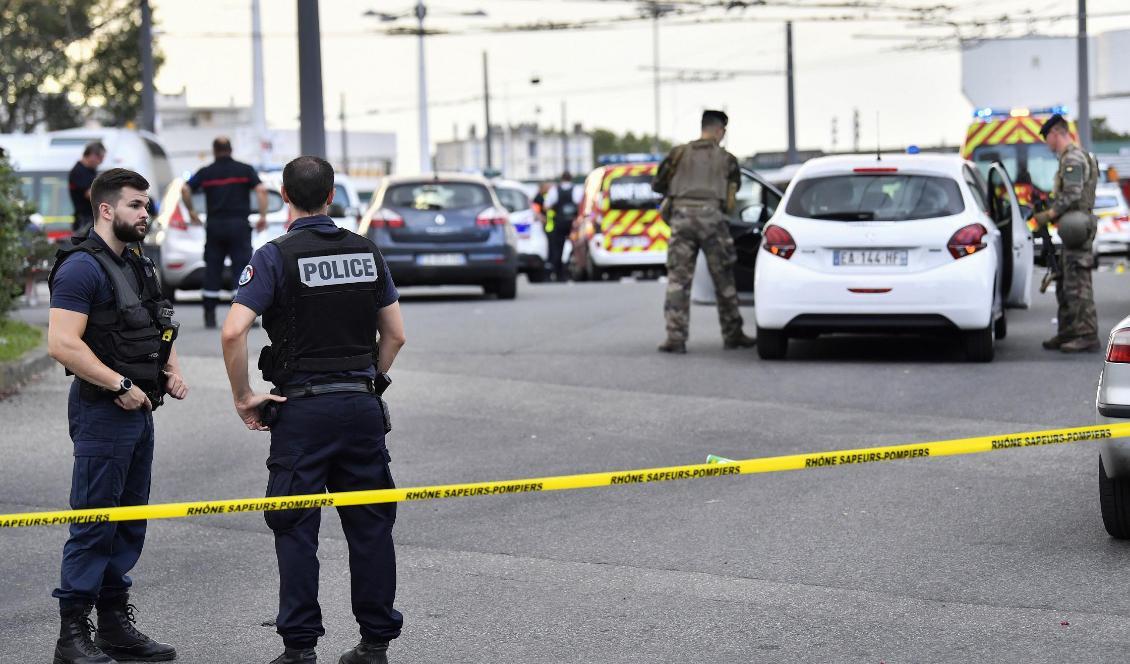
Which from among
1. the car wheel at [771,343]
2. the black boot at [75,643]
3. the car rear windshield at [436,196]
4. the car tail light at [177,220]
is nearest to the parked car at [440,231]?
the car rear windshield at [436,196]

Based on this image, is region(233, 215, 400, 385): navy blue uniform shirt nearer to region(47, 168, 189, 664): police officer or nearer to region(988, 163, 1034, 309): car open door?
region(47, 168, 189, 664): police officer

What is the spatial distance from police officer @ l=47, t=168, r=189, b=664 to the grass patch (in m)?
7.38

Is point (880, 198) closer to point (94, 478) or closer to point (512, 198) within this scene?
point (94, 478)

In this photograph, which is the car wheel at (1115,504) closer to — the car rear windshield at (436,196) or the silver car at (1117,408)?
the silver car at (1117,408)

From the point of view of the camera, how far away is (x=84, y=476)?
571 cm

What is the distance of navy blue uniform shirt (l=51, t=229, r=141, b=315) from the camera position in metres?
5.68

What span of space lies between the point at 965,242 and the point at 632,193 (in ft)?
41.5

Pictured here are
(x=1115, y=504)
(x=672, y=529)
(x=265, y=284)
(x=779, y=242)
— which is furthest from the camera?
(x=779, y=242)

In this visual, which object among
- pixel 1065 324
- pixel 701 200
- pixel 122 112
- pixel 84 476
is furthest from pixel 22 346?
pixel 122 112

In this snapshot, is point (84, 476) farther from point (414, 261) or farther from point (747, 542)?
point (414, 261)

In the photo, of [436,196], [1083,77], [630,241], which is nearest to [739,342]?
[436,196]

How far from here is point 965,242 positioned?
42.3 feet

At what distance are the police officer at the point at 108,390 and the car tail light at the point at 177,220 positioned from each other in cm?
1491

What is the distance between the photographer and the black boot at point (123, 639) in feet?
19.2
